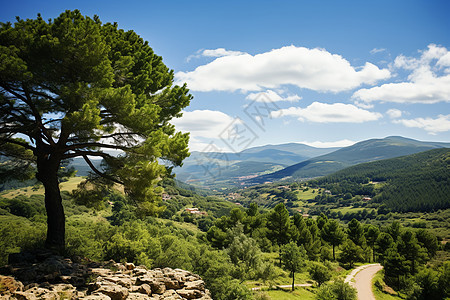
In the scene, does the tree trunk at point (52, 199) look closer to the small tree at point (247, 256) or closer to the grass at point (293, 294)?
the small tree at point (247, 256)

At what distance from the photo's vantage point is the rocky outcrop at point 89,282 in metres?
Answer: 6.82

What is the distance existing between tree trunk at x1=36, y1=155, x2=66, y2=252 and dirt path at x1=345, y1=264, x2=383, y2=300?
3634cm

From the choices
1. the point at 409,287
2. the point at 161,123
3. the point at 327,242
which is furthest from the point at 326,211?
the point at 161,123

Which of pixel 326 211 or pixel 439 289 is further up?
pixel 439 289

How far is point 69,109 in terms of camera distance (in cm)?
959

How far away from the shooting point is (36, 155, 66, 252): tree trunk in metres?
10.4

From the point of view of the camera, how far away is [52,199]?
10.5 meters

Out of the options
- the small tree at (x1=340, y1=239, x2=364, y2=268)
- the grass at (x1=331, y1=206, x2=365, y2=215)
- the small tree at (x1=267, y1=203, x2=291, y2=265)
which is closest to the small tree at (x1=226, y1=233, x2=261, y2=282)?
the small tree at (x1=267, y1=203, x2=291, y2=265)

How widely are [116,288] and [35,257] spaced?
4394 millimetres

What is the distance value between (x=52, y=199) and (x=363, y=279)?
4747cm

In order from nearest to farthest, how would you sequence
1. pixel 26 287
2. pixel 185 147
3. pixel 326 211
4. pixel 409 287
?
pixel 26 287
pixel 185 147
pixel 409 287
pixel 326 211

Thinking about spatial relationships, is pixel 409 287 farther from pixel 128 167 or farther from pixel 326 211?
pixel 326 211

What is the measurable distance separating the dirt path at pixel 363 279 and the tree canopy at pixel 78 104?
3565cm

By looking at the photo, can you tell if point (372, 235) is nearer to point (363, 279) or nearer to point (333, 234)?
point (333, 234)
